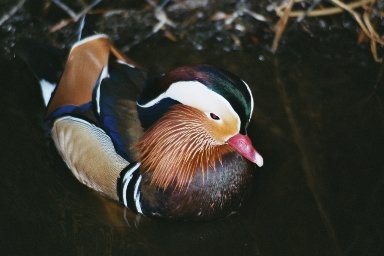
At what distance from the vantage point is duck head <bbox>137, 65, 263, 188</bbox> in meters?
3.19

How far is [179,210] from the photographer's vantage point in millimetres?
3500

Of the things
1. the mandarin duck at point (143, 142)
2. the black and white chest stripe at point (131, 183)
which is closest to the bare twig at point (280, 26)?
the mandarin duck at point (143, 142)

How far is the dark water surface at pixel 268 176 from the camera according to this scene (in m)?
3.45

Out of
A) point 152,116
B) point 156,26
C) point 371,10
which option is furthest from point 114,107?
point 371,10

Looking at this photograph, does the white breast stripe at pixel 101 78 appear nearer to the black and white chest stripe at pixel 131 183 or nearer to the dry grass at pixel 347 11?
the black and white chest stripe at pixel 131 183

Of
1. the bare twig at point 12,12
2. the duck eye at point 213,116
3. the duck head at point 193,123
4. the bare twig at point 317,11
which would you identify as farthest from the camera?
the bare twig at point 317,11

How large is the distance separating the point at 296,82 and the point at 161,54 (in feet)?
2.38

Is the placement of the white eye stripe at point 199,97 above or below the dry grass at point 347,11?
below

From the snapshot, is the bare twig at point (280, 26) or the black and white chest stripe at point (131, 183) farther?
the bare twig at point (280, 26)

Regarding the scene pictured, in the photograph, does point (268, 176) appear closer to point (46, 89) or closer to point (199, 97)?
point (199, 97)

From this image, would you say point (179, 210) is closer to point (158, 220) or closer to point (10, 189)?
point (158, 220)

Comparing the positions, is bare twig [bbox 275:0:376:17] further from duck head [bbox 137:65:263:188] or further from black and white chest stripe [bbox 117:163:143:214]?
black and white chest stripe [bbox 117:163:143:214]

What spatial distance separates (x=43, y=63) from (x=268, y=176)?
1198 mm

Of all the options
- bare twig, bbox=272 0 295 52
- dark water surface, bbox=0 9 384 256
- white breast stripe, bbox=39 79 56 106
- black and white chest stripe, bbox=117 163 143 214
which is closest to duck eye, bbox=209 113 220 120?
black and white chest stripe, bbox=117 163 143 214
